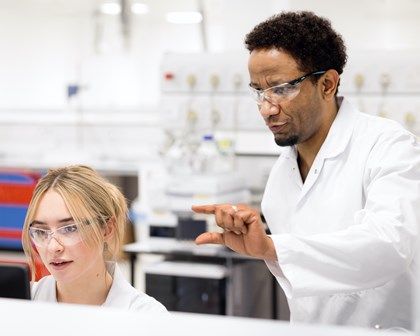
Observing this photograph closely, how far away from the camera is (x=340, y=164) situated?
5.33ft

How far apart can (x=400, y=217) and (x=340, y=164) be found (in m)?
0.29

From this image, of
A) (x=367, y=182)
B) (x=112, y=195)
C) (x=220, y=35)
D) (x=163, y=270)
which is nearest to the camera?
(x=367, y=182)

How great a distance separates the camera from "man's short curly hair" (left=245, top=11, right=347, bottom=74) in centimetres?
155

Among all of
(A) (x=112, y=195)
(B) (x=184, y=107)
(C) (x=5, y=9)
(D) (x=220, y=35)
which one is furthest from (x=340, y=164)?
(C) (x=5, y=9)

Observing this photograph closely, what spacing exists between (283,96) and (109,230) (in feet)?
1.83

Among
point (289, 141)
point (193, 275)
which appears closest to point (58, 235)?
point (289, 141)

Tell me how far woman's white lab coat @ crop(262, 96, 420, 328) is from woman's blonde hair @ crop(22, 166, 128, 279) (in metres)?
0.41

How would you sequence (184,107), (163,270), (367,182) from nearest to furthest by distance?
(367,182) < (163,270) < (184,107)

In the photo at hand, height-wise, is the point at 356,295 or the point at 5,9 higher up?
the point at 5,9

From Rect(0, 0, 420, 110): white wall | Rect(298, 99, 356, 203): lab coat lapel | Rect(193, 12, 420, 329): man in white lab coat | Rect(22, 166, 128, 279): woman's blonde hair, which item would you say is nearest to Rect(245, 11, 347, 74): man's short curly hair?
Rect(193, 12, 420, 329): man in white lab coat

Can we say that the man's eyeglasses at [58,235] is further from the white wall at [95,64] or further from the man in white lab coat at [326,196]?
the white wall at [95,64]

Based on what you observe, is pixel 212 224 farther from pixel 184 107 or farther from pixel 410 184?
pixel 410 184

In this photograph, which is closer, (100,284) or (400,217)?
(400,217)

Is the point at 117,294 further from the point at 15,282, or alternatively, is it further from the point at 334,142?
the point at 334,142
